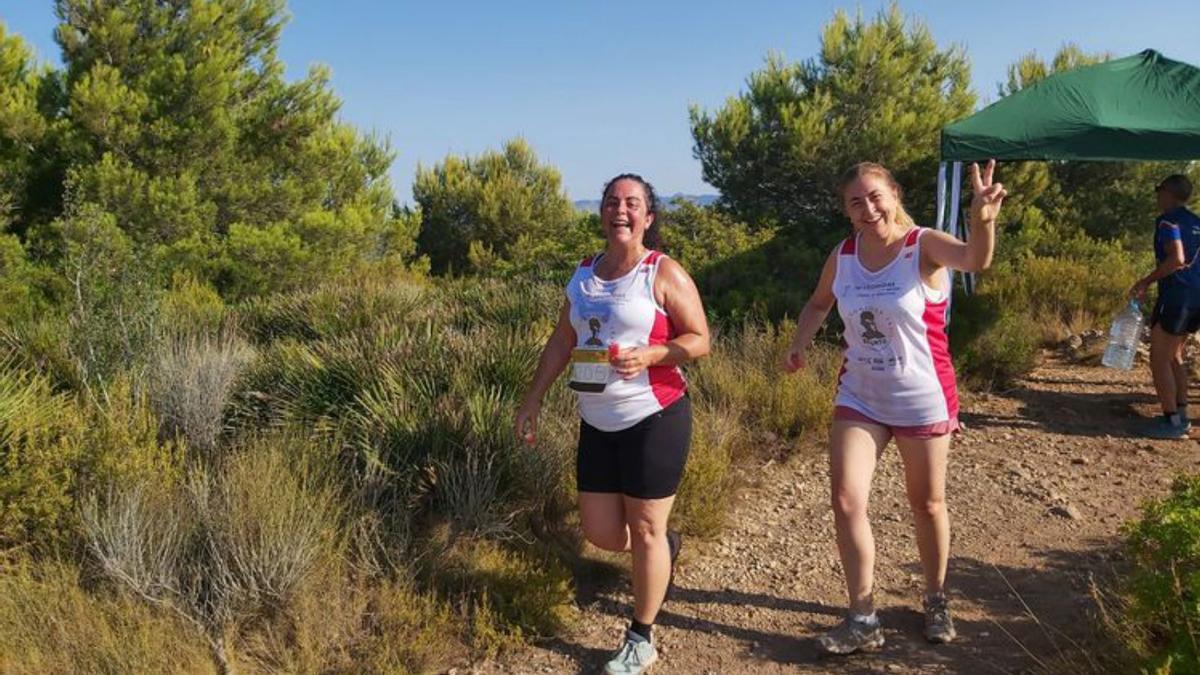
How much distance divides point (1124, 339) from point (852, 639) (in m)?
5.02

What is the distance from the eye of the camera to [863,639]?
3078 mm

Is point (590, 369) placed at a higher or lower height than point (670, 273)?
lower

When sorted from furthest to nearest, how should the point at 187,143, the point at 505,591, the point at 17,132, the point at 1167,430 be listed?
the point at 187,143, the point at 17,132, the point at 1167,430, the point at 505,591

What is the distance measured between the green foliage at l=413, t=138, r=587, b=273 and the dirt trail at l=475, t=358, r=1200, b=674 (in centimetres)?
1567

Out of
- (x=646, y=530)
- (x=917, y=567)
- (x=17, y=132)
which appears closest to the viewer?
(x=646, y=530)

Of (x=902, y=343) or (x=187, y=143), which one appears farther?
(x=187, y=143)

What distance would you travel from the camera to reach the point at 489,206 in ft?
70.8

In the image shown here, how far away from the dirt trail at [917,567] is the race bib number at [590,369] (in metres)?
1.10

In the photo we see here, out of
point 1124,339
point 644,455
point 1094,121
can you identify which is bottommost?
point 644,455

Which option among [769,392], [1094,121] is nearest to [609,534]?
[769,392]

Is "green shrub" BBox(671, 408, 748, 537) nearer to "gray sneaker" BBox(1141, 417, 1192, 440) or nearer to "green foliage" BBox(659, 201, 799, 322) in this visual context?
"gray sneaker" BBox(1141, 417, 1192, 440)

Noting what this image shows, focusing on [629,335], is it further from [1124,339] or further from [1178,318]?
[1124,339]

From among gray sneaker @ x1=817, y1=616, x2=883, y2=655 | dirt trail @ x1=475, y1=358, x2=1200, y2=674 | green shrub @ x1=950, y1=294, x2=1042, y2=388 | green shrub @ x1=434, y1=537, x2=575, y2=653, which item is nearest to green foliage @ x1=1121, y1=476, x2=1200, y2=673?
dirt trail @ x1=475, y1=358, x2=1200, y2=674

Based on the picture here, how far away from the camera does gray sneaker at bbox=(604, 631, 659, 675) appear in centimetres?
304
